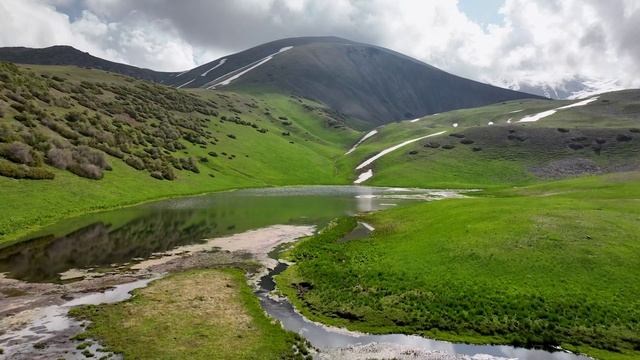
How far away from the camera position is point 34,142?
275 ft

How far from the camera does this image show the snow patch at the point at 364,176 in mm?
167913

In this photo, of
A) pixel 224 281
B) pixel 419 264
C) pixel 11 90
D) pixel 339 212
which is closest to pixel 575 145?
pixel 339 212

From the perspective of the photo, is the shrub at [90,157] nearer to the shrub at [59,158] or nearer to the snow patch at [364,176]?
the shrub at [59,158]

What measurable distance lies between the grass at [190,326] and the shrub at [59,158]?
5774 cm

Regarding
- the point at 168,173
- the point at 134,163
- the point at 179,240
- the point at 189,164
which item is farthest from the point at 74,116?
the point at 179,240

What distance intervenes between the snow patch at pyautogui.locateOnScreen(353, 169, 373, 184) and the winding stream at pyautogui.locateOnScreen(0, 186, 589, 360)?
62.9 m

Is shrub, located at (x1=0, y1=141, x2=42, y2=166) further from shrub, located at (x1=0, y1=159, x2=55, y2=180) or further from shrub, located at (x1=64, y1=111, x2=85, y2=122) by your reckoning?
shrub, located at (x1=64, y1=111, x2=85, y2=122)

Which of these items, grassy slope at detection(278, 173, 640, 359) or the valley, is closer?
the valley

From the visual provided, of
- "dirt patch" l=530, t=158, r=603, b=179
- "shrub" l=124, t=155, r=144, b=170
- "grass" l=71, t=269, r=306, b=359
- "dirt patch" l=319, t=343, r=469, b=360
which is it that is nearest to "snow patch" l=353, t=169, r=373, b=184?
"dirt patch" l=530, t=158, r=603, b=179

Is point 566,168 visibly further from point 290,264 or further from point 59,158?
point 59,158

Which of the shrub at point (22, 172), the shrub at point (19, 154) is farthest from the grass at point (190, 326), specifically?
the shrub at point (19, 154)

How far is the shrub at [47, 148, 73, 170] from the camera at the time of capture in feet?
268

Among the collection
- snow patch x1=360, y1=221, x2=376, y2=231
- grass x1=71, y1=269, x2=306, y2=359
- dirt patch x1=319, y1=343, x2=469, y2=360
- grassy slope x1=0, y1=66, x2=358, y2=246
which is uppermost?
grassy slope x1=0, y1=66, x2=358, y2=246

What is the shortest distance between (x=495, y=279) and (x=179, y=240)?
3876 cm
